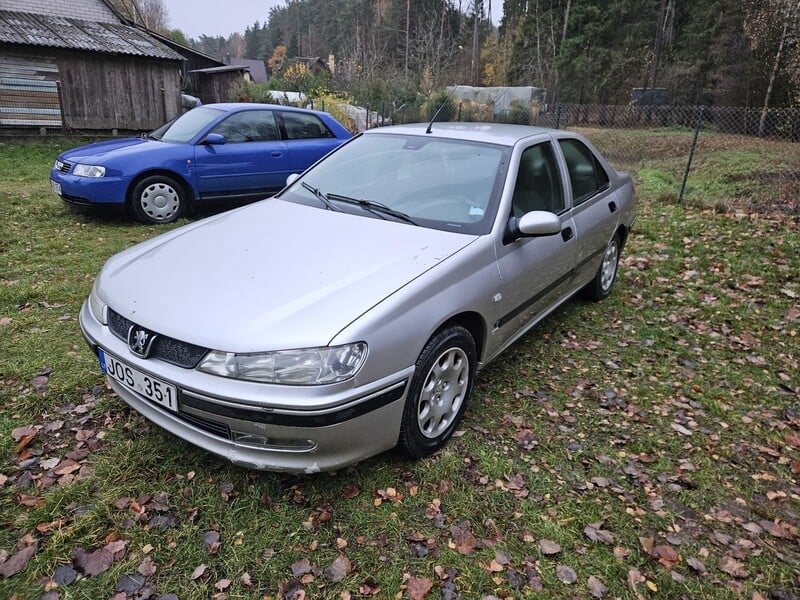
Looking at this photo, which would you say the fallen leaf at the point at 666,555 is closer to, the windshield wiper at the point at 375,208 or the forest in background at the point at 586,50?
the windshield wiper at the point at 375,208

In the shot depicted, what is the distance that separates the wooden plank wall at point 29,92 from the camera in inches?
500

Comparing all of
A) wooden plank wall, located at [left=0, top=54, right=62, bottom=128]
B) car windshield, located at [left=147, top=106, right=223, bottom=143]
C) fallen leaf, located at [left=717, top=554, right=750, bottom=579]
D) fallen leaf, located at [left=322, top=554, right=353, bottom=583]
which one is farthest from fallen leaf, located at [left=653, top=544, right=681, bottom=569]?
wooden plank wall, located at [left=0, top=54, right=62, bottom=128]

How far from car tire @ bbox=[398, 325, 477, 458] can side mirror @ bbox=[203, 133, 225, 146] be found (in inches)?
211

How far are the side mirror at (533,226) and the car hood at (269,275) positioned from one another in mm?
300

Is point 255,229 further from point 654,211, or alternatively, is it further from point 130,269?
point 654,211

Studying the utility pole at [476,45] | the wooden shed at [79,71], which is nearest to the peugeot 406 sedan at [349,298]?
the wooden shed at [79,71]

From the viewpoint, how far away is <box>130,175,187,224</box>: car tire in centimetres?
657

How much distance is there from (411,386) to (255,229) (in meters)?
1.41

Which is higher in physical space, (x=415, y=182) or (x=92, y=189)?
(x=415, y=182)

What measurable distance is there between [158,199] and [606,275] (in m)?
5.41

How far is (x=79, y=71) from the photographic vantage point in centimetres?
1371

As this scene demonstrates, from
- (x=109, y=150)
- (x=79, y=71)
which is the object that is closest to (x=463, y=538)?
(x=109, y=150)

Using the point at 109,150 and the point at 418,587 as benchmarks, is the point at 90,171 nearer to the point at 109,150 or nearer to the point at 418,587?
the point at 109,150

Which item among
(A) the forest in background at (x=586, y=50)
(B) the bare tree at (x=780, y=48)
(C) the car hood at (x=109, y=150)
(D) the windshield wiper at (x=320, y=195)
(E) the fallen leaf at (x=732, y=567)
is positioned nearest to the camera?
(E) the fallen leaf at (x=732, y=567)
